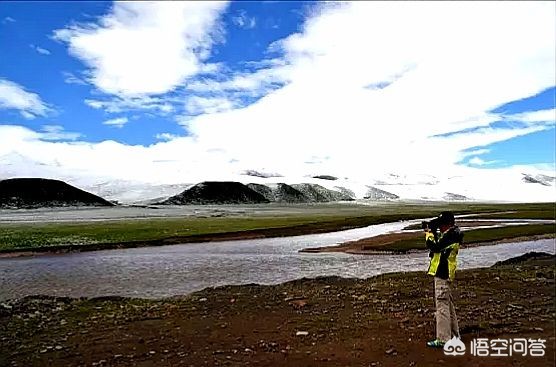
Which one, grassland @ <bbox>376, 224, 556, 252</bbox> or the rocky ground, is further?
grassland @ <bbox>376, 224, 556, 252</bbox>

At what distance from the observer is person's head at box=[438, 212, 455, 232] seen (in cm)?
708

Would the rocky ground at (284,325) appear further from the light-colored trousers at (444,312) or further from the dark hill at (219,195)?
the dark hill at (219,195)

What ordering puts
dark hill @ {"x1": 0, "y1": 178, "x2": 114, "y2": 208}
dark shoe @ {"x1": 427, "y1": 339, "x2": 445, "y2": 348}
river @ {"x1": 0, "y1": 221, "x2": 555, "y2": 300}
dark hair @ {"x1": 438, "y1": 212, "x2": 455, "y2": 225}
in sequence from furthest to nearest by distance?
dark hill @ {"x1": 0, "y1": 178, "x2": 114, "y2": 208} → river @ {"x1": 0, "y1": 221, "x2": 555, "y2": 300} → dark shoe @ {"x1": 427, "y1": 339, "x2": 445, "y2": 348} → dark hair @ {"x1": 438, "y1": 212, "x2": 455, "y2": 225}

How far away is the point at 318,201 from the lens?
188 meters

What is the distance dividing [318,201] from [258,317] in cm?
17638

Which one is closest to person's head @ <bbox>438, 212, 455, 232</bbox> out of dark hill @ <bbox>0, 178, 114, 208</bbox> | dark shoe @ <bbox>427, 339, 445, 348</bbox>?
dark shoe @ <bbox>427, 339, 445, 348</bbox>

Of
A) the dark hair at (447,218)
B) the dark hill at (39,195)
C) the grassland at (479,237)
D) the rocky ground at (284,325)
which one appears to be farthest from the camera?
the dark hill at (39,195)

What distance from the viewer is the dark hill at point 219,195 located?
160 m

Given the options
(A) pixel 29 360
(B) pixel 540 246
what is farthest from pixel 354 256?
(A) pixel 29 360

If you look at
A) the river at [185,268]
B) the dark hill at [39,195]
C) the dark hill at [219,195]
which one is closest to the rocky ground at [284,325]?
the river at [185,268]

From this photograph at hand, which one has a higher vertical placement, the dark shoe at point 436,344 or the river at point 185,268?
the dark shoe at point 436,344

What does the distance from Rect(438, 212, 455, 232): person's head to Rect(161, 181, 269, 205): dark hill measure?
15047 cm

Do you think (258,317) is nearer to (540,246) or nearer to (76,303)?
(76,303)

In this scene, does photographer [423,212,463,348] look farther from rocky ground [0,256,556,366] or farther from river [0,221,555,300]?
river [0,221,555,300]
